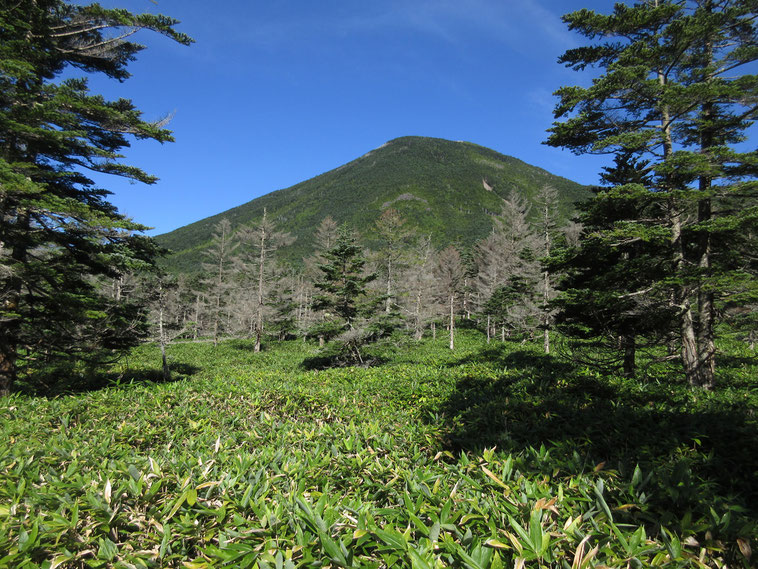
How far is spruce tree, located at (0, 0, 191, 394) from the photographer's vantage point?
21.3 ft

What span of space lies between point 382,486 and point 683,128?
1154cm

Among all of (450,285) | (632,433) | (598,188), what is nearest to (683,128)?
(598,188)

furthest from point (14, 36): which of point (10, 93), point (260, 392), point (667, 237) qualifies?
point (667, 237)

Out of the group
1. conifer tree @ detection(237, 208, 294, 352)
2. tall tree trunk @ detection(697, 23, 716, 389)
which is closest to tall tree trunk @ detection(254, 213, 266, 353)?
conifer tree @ detection(237, 208, 294, 352)

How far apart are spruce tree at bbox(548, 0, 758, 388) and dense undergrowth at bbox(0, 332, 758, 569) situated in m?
3.54

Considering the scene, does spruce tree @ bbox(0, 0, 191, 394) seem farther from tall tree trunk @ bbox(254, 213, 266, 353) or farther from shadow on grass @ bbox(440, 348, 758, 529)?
tall tree trunk @ bbox(254, 213, 266, 353)

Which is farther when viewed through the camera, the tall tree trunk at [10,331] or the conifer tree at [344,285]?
the conifer tree at [344,285]

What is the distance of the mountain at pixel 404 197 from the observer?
112750 mm

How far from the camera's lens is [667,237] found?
8.03m

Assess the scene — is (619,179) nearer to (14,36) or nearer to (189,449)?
(189,449)

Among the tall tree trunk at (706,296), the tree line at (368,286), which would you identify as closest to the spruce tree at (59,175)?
the tree line at (368,286)

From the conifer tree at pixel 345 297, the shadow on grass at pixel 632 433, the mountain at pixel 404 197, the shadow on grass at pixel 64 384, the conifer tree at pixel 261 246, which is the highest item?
the mountain at pixel 404 197

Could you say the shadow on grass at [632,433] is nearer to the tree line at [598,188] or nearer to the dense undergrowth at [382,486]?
the dense undergrowth at [382,486]

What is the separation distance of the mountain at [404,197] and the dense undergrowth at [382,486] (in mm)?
92355
